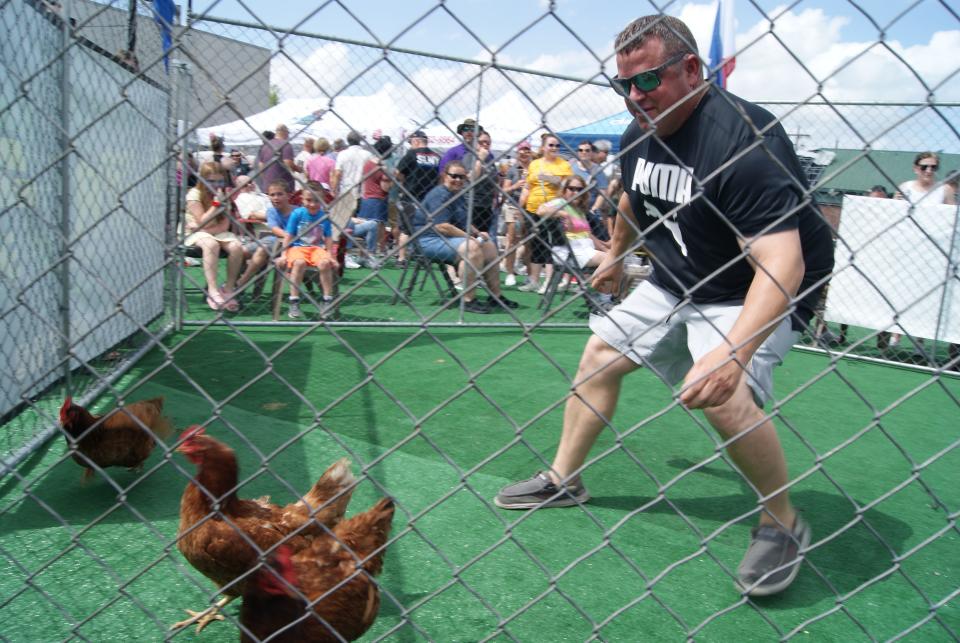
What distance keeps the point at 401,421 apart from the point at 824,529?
230 cm

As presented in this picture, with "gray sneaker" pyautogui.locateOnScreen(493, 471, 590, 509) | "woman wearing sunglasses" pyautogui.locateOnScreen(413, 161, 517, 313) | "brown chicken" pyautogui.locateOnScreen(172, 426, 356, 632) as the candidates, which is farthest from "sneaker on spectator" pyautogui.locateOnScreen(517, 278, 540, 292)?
"brown chicken" pyautogui.locateOnScreen(172, 426, 356, 632)

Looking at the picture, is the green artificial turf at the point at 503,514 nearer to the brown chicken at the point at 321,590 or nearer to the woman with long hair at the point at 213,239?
the brown chicken at the point at 321,590

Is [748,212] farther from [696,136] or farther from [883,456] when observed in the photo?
[883,456]

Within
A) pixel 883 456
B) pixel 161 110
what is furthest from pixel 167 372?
pixel 883 456

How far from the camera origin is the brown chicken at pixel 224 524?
2066 mm

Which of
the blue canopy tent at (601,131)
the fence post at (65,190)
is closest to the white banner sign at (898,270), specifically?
the blue canopy tent at (601,131)

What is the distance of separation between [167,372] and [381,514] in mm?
3163

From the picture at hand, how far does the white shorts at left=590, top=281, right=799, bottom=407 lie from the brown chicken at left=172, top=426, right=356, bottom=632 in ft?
4.29

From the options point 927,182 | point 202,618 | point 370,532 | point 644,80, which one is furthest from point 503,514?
point 927,182

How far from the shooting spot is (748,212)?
207cm

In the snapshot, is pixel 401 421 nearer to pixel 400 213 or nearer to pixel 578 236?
pixel 400 213

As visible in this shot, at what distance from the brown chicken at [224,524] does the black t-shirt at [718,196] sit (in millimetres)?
1398

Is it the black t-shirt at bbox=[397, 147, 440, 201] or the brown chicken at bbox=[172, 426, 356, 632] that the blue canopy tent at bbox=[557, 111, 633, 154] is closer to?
the black t-shirt at bbox=[397, 147, 440, 201]

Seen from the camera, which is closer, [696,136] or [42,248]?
[696,136]
